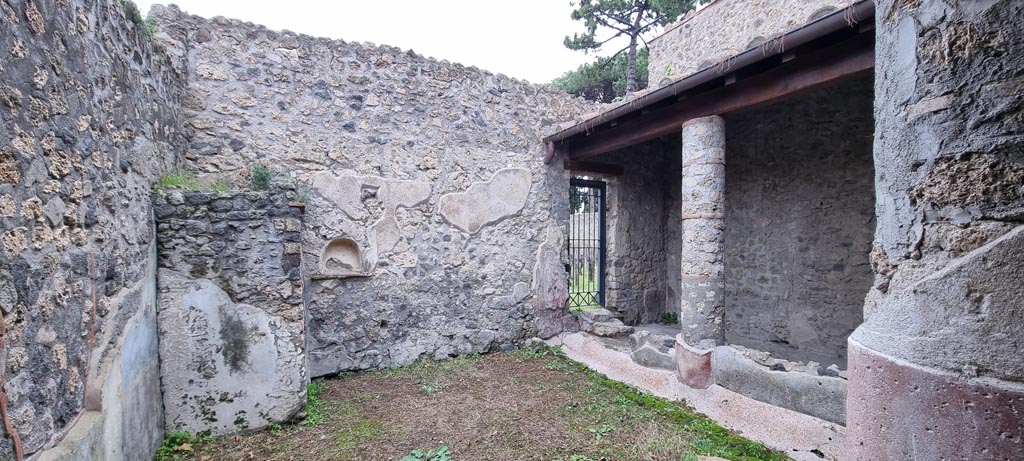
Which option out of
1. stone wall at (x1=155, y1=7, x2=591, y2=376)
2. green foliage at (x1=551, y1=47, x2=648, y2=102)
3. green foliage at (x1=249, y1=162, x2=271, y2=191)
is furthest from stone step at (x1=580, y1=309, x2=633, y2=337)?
green foliage at (x1=551, y1=47, x2=648, y2=102)

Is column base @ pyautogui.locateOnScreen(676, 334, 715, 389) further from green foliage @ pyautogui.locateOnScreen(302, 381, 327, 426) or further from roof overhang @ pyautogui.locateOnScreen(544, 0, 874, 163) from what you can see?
green foliage @ pyautogui.locateOnScreen(302, 381, 327, 426)

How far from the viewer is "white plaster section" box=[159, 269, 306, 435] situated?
311 centimetres

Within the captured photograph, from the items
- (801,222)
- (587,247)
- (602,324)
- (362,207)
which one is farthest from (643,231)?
(362,207)

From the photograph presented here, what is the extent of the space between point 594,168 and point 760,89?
2758 mm

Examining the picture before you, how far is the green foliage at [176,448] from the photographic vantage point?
291 cm

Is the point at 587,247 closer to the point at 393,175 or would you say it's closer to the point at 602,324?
the point at 602,324

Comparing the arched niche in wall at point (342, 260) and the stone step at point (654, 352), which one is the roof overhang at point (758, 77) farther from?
the arched niche in wall at point (342, 260)

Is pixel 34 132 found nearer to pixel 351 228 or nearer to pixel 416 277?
pixel 351 228

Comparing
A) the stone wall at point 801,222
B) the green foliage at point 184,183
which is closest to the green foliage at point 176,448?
the green foliage at point 184,183

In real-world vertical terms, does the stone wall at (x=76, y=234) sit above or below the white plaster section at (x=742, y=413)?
above

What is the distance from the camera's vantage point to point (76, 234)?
1.97 m

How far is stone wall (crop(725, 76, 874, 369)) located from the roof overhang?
2.33 metres

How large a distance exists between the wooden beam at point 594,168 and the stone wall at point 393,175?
177mm

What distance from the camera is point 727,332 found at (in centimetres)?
661
